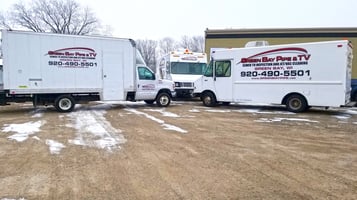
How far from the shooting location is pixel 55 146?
6.61 m

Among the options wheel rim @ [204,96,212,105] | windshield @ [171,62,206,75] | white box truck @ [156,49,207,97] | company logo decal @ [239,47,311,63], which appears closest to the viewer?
company logo decal @ [239,47,311,63]

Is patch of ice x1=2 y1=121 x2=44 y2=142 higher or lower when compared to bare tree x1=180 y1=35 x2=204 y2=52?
lower

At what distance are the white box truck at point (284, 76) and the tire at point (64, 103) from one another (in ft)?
20.1

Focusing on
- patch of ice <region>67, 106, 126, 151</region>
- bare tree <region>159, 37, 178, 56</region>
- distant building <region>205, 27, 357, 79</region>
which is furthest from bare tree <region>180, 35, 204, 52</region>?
patch of ice <region>67, 106, 126, 151</region>

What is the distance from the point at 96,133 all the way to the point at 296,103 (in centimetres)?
830

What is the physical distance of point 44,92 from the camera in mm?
11984

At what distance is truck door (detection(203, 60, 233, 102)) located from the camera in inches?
559

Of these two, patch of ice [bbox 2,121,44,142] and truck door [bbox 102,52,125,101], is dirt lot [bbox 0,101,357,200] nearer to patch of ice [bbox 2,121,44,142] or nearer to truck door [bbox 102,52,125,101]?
patch of ice [bbox 2,121,44,142]

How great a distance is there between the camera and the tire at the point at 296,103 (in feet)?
40.1

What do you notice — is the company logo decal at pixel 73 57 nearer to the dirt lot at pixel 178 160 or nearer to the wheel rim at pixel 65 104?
the wheel rim at pixel 65 104

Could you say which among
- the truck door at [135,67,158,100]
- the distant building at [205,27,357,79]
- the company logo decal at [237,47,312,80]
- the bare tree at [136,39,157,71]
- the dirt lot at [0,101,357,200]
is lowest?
the dirt lot at [0,101,357,200]

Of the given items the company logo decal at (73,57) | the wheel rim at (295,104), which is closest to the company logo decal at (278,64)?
the wheel rim at (295,104)

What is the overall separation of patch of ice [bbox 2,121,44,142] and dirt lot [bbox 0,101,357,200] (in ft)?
0.08

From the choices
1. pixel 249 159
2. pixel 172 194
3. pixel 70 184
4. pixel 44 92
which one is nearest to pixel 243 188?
pixel 172 194
